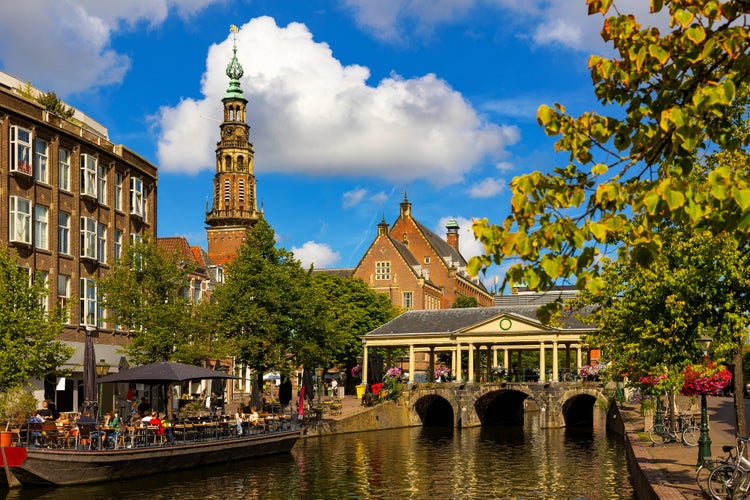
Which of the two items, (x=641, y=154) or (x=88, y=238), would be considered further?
(x=88, y=238)

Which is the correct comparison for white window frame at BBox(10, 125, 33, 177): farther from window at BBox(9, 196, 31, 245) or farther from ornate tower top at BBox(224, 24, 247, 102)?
ornate tower top at BBox(224, 24, 247, 102)

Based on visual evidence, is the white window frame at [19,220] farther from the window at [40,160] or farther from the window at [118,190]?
the window at [118,190]

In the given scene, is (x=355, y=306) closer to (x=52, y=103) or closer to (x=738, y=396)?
(x=52, y=103)

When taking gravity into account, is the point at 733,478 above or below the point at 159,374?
below

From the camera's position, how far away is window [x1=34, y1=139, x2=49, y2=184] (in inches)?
1743

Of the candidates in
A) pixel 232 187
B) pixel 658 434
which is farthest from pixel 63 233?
pixel 232 187

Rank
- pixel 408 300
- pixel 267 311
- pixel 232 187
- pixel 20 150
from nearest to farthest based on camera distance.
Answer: pixel 20 150 < pixel 267 311 < pixel 232 187 < pixel 408 300

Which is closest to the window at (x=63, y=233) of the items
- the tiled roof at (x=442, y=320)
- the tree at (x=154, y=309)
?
the tree at (x=154, y=309)

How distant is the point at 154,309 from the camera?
45094 mm

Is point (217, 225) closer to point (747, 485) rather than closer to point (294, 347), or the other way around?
point (294, 347)

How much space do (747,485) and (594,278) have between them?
9903 mm

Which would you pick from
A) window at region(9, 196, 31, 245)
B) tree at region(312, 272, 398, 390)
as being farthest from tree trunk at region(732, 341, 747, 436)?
tree at region(312, 272, 398, 390)

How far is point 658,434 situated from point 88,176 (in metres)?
31.5

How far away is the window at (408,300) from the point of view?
391 ft
